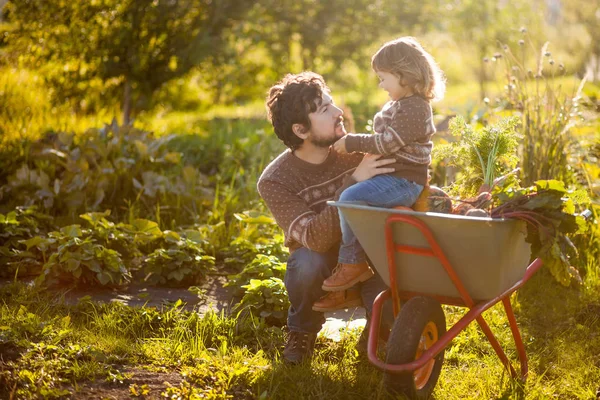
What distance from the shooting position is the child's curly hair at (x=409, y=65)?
301 cm

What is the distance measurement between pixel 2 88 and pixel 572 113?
4.96 m

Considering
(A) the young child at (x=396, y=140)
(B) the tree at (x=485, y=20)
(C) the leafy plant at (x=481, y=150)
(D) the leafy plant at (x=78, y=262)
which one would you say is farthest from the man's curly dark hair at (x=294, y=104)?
(B) the tree at (x=485, y=20)

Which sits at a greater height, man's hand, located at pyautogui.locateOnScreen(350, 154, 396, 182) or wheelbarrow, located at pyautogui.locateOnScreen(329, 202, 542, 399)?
man's hand, located at pyautogui.locateOnScreen(350, 154, 396, 182)

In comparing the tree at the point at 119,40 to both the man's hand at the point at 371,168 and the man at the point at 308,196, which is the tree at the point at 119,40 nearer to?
the man at the point at 308,196

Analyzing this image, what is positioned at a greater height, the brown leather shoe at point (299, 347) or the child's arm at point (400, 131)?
the child's arm at point (400, 131)

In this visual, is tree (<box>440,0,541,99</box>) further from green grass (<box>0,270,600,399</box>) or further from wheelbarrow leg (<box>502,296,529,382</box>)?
wheelbarrow leg (<box>502,296,529,382</box>)

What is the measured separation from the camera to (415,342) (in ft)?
8.84

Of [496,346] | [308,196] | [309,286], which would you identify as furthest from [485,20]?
[496,346]

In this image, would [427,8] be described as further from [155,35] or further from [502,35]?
[155,35]

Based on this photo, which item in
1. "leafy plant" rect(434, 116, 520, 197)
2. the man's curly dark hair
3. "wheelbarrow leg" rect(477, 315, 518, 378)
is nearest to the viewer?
"wheelbarrow leg" rect(477, 315, 518, 378)

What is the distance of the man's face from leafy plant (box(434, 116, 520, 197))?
0.43 meters

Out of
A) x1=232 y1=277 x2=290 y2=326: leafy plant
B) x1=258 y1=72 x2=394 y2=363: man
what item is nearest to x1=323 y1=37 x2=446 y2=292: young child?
x1=258 y1=72 x2=394 y2=363: man

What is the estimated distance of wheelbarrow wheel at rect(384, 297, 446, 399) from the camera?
2.69 meters

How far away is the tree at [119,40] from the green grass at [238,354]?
425cm
